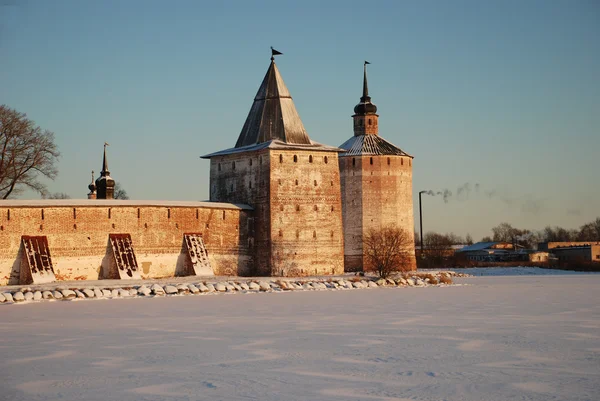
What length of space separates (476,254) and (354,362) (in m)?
57.3

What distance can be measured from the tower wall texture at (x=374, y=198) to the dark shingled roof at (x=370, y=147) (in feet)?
0.74

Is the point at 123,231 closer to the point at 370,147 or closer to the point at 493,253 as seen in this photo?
the point at 370,147

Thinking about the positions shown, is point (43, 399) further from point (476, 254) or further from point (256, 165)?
point (476, 254)

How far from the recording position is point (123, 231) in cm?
2530

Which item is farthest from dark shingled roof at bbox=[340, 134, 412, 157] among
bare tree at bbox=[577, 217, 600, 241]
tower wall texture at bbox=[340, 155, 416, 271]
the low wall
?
bare tree at bbox=[577, 217, 600, 241]

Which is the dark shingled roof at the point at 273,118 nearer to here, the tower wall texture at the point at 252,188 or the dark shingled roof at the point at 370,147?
the tower wall texture at the point at 252,188

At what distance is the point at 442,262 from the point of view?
42.7m

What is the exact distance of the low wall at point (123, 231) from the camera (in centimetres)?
2408

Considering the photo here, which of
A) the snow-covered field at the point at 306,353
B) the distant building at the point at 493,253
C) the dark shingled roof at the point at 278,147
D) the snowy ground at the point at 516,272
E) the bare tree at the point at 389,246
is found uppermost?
the dark shingled roof at the point at 278,147

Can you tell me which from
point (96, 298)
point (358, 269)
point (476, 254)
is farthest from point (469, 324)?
point (476, 254)

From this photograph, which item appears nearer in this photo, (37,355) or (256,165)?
(37,355)

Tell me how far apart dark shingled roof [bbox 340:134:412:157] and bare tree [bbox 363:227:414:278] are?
10.5 feet

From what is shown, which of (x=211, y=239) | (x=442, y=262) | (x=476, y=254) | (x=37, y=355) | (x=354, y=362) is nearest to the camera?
(x=354, y=362)

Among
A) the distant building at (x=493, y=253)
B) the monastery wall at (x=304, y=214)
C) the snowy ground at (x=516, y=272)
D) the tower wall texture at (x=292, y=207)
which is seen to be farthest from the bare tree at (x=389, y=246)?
the distant building at (x=493, y=253)
